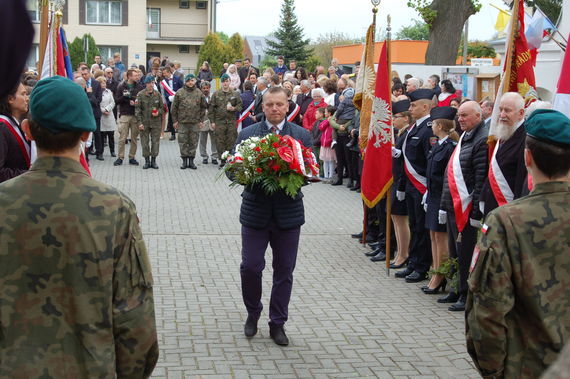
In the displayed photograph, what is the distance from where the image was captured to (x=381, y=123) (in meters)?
9.25

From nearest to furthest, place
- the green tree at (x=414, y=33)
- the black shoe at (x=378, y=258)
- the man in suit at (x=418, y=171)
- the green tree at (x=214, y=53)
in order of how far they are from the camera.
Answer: the man in suit at (x=418, y=171)
the black shoe at (x=378, y=258)
the green tree at (x=214, y=53)
the green tree at (x=414, y=33)

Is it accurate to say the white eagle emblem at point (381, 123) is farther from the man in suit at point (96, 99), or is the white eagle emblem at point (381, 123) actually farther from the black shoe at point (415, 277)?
the man in suit at point (96, 99)

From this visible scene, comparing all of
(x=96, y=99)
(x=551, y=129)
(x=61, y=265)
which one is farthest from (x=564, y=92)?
(x=96, y=99)

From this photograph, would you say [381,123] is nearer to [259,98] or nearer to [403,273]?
[403,273]

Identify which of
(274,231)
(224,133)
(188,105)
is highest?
(188,105)

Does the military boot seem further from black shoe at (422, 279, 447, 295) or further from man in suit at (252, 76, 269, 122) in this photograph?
black shoe at (422, 279, 447, 295)

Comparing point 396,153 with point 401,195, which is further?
point 396,153

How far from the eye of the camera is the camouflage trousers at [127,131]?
18.9 m

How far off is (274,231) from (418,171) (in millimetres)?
3227

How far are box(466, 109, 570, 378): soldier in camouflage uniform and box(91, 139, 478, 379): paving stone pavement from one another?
2.63 metres

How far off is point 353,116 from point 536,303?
12.6 m

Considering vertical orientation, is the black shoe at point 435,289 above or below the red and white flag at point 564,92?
below

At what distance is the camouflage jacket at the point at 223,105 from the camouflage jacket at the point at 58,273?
15.7 metres

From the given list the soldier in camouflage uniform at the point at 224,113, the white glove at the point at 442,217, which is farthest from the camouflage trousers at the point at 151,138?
the white glove at the point at 442,217
